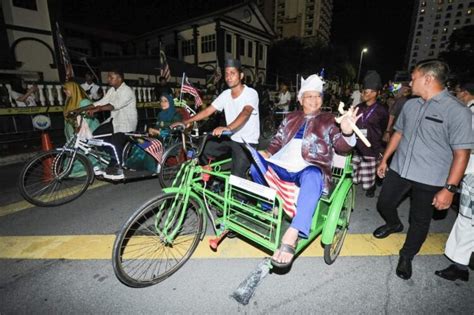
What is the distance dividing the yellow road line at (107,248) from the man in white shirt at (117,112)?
1.48 meters

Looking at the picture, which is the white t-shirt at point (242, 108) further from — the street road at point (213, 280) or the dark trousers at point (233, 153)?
the street road at point (213, 280)

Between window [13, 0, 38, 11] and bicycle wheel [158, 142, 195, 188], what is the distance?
14.5 metres

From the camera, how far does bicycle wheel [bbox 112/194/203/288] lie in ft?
7.16

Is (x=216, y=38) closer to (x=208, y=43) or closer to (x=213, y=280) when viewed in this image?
(x=208, y=43)

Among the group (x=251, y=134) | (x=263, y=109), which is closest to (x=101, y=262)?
(x=251, y=134)

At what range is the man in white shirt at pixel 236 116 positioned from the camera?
3.39 m

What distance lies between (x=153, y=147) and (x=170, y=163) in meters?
0.60

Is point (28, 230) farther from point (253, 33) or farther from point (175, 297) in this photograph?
point (253, 33)

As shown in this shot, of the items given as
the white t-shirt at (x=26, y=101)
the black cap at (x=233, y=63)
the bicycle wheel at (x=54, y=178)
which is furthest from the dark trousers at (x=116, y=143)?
the white t-shirt at (x=26, y=101)

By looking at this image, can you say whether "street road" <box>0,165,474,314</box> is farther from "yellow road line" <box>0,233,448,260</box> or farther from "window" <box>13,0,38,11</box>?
"window" <box>13,0,38,11</box>

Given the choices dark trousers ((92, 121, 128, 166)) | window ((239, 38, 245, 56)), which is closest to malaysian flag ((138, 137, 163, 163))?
dark trousers ((92, 121, 128, 166))

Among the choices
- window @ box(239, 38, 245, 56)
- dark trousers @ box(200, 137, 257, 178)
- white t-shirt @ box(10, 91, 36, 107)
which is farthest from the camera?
window @ box(239, 38, 245, 56)

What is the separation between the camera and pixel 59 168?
4.15 metres

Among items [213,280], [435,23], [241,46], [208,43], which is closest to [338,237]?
[213,280]
